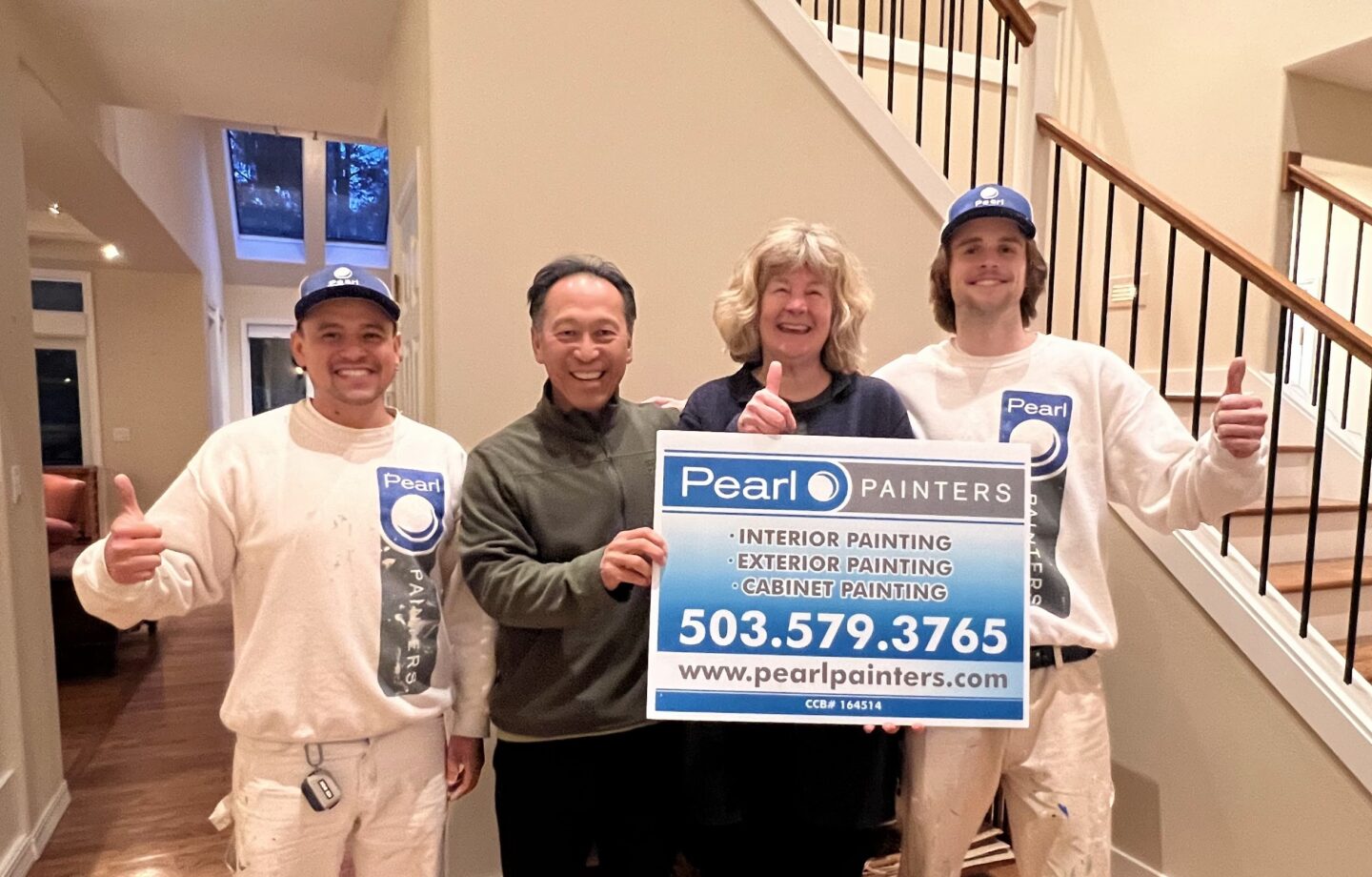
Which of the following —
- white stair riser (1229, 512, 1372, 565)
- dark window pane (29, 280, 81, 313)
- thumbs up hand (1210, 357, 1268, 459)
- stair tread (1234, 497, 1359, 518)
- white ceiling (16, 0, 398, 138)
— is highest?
white ceiling (16, 0, 398, 138)

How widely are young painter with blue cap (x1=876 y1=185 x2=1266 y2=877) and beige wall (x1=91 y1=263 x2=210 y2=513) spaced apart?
7138 millimetres

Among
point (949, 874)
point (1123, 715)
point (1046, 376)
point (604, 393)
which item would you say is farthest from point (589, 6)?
point (1123, 715)

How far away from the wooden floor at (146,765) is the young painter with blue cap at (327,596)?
1.48 metres

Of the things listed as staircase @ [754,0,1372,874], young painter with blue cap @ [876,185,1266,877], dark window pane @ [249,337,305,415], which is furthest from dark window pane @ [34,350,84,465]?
young painter with blue cap @ [876,185,1266,877]

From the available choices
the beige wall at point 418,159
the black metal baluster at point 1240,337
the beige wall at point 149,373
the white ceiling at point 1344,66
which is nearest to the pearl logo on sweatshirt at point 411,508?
the beige wall at point 418,159

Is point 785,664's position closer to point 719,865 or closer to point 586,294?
point 719,865

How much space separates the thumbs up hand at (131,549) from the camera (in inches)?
43.3

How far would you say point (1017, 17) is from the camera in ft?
8.21

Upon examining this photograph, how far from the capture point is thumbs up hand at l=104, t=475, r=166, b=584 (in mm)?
1099

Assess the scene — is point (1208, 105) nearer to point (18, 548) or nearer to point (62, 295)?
point (18, 548)

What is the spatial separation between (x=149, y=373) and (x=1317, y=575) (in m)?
7.88

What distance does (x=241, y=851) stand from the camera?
121cm

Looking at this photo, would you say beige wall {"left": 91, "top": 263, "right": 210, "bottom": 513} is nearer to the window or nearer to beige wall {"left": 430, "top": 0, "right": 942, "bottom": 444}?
the window

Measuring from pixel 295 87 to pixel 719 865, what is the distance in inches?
139
